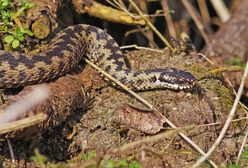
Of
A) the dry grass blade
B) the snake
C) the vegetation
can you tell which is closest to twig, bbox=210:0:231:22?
the snake

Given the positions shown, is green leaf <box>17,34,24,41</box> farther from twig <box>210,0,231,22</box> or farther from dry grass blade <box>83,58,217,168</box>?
twig <box>210,0,231,22</box>

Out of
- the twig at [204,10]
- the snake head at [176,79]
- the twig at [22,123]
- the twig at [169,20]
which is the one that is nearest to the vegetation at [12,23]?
the twig at [22,123]

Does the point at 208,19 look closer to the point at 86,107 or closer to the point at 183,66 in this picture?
the point at 183,66

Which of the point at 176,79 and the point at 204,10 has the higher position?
the point at 176,79

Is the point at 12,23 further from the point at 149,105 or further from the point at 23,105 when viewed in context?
the point at 149,105

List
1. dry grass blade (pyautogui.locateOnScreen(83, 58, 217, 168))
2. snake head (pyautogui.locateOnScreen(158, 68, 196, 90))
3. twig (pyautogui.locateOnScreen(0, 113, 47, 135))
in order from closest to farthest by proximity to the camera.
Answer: twig (pyautogui.locateOnScreen(0, 113, 47, 135))
dry grass blade (pyautogui.locateOnScreen(83, 58, 217, 168))
snake head (pyautogui.locateOnScreen(158, 68, 196, 90))

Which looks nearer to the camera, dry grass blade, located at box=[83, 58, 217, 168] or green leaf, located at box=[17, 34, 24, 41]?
dry grass blade, located at box=[83, 58, 217, 168]

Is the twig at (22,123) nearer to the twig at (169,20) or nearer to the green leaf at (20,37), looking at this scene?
the green leaf at (20,37)

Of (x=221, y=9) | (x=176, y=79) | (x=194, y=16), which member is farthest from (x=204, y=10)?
(x=176, y=79)

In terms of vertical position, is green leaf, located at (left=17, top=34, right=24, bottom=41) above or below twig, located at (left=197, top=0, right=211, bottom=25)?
above
